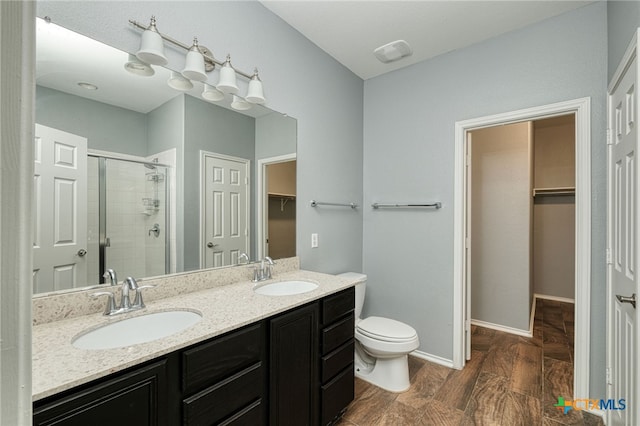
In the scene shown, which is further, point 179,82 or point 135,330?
point 179,82

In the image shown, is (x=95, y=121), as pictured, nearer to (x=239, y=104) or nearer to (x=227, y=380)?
(x=239, y=104)

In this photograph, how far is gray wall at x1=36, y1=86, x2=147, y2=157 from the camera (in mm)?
1156

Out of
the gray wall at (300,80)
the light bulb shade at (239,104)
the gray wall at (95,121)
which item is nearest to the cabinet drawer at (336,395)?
the gray wall at (300,80)

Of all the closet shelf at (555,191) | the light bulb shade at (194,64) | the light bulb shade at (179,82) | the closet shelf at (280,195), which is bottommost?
the closet shelf at (280,195)

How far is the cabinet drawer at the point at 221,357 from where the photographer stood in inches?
39.7

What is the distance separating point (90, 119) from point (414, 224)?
2.40 m

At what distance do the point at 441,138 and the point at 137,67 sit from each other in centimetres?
225

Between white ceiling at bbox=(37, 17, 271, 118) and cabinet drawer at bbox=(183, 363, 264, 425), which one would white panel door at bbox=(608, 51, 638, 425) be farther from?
white ceiling at bbox=(37, 17, 271, 118)

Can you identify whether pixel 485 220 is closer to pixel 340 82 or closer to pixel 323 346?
pixel 340 82

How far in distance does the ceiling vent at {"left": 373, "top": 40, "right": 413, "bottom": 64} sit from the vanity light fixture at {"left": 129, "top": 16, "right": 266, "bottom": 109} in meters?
1.20

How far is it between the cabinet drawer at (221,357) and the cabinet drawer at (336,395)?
0.62 meters

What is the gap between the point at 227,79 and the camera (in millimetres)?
1656

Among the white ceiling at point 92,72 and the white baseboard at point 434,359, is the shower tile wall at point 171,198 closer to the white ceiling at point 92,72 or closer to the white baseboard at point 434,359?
the white ceiling at point 92,72

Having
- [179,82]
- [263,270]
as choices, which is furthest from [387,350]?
[179,82]
